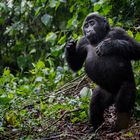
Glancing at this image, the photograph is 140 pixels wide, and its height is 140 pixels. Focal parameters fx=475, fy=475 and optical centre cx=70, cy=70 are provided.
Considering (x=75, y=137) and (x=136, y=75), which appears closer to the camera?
(x=75, y=137)

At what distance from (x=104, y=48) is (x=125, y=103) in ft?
1.74

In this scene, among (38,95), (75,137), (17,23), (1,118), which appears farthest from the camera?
(17,23)

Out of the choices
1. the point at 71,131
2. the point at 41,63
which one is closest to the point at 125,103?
the point at 71,131

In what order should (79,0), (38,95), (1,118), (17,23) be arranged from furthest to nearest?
(17,23) < (79,0) < (38,95) < (1,118)

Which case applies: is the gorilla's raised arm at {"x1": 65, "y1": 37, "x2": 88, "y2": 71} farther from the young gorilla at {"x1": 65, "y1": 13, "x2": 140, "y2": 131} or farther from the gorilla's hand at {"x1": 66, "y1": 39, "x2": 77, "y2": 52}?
the young gorilla at {"x1": 65, "y1": 13, "x2": 140, "y2": 131}

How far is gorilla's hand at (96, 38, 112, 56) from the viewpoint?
14.1 ft

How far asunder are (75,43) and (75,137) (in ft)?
3.30

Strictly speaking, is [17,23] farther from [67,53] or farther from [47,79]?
[67,53]

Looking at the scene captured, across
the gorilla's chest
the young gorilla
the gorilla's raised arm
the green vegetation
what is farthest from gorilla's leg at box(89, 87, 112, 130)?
the gorilla's raised arm

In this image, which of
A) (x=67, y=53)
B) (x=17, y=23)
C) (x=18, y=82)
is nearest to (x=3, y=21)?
(x=17, y=23)

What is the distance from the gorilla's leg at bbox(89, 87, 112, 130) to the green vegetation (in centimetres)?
34

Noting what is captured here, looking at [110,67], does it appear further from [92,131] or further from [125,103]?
[92,131]

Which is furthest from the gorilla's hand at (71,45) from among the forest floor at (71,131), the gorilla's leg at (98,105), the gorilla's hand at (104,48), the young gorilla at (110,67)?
the forest floor at (71,131)

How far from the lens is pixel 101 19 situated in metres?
4.58
